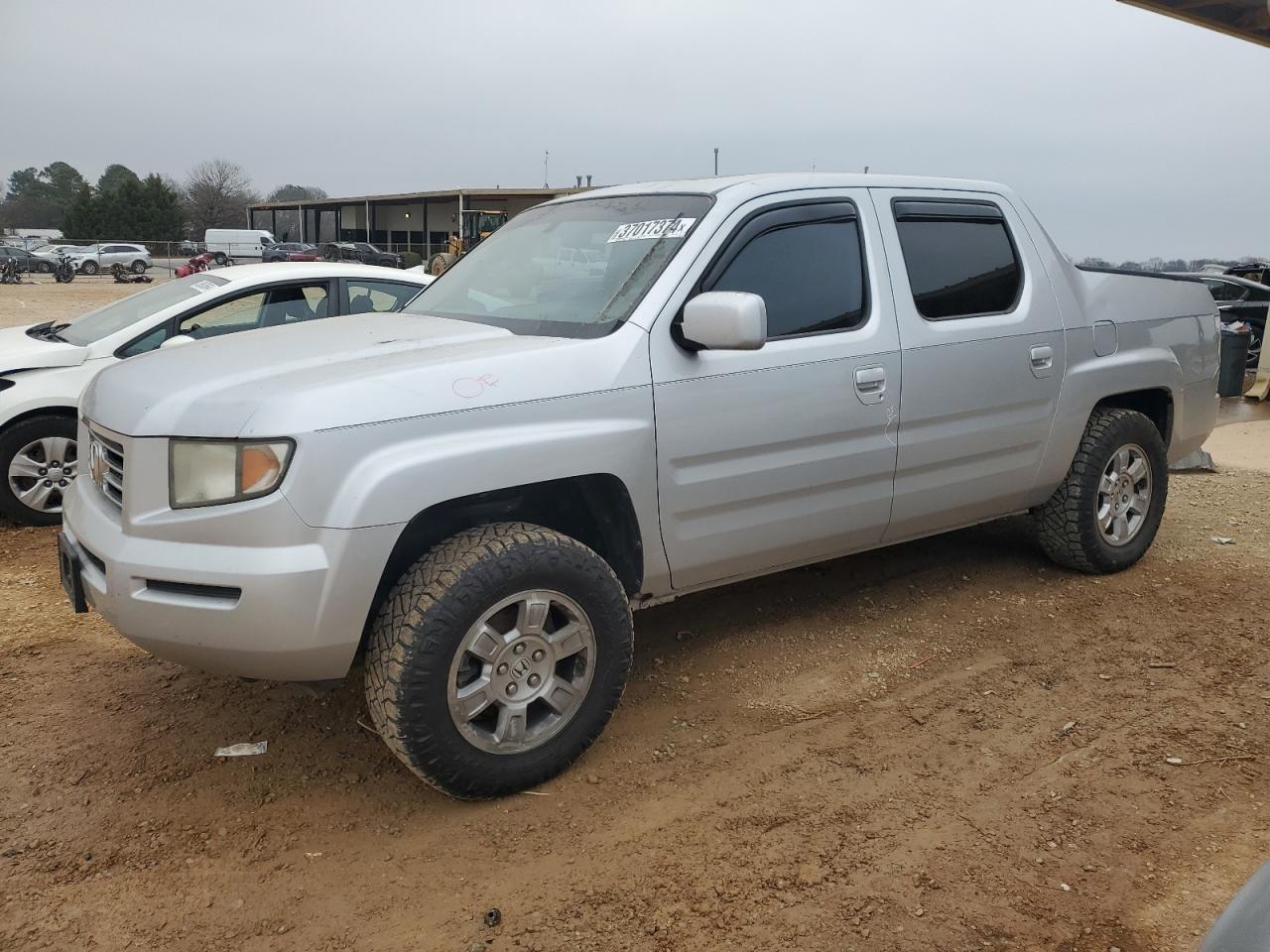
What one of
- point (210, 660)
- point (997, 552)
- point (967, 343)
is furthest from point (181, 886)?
point (997, 552)

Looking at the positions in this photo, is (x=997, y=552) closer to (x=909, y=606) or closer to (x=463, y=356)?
(x=909, y=606)

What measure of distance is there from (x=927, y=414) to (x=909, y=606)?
1.14m

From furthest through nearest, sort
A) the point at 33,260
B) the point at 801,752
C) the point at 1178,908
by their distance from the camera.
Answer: the point at 33,260
the point at 801,752
the point at 1178,908

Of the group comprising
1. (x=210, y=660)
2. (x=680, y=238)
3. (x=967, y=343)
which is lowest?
(x=210, y=660)

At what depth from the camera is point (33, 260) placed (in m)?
41.1

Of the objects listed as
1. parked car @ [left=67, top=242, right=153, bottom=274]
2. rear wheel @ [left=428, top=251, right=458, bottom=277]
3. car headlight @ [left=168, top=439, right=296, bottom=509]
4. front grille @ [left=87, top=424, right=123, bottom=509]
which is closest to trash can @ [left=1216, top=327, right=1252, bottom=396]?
rear wheel @ [left=428, top=251, right=458, bottom=277]

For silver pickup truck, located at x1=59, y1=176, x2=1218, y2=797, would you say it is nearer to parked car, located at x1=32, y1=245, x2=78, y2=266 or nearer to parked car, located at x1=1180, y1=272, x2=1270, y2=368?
parked car, located at x1=1180, y1=272, x2=1270, y2=368

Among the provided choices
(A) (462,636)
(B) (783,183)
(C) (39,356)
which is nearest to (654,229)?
(B) (783,183)

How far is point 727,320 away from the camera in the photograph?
3.23 meters

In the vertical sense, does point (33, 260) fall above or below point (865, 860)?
above

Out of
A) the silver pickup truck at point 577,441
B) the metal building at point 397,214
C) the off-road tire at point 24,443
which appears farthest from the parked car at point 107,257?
the silver pickup truck at point 577,441

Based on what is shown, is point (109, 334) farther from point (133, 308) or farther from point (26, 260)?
point (26, 260)

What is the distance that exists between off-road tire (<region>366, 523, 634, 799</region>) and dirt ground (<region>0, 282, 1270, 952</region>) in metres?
0.17

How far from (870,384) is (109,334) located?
15.6 ft
